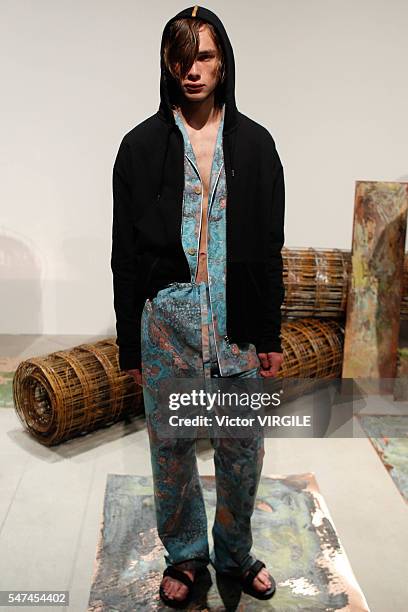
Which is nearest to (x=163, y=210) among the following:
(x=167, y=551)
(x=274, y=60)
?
(x=167, y=551)

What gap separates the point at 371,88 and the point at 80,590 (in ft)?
11.0

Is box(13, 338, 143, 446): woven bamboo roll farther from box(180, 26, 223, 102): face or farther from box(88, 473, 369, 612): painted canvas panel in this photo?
box(180, 26, 223, 102): face

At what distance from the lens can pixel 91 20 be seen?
14.9 ft

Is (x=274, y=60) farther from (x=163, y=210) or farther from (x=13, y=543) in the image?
(x=13, y=543)

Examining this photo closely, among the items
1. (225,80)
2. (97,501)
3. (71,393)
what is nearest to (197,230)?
(225,80)

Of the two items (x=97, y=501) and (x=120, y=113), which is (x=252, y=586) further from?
(x=120, y=113)

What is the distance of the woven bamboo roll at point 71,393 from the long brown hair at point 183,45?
1.79 meters

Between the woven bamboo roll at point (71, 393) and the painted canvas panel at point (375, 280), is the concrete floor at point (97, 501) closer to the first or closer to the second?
the woven bamboo roll at point (71, 393)

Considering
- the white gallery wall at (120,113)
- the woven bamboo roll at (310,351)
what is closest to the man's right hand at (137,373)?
the woven bamboo roll at (310,351)

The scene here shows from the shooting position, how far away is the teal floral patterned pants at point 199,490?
2424 millimetres

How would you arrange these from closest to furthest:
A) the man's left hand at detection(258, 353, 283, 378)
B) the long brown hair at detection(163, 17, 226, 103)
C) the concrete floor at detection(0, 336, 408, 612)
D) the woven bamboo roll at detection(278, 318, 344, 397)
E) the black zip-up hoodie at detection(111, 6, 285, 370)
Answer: the long brown hair at detection(163, 17, 226, 103)
the black zip-up hoodie at detection(111, 6, 285, 370)
the man's left hand at detection(258, 353, 283, 378)
the concrete floor at detection(0, 336, 408, 612)
the woven bamboo roll at detection(278, 318, 344, 397)

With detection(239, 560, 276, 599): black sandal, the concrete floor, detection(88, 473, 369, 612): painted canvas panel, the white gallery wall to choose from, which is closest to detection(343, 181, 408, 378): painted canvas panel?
the concrete floor

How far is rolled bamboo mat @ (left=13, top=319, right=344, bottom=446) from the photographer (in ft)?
11.7

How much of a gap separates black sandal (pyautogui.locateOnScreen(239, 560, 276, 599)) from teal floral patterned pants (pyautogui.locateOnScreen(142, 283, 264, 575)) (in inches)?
0.9
